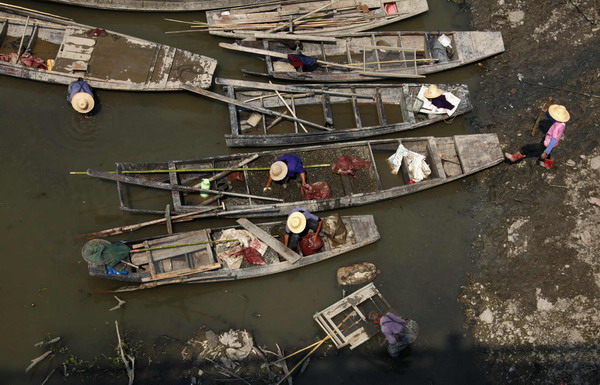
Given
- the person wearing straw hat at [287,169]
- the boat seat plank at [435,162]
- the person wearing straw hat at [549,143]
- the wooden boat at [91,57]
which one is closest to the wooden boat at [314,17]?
the wooden boat at [91,57]

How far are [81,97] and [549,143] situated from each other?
12762mm

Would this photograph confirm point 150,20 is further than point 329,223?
Yes

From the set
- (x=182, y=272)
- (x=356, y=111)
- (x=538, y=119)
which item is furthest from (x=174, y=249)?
(x=538, y=119)

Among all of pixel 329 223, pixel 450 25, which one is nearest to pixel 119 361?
pixel 329 223

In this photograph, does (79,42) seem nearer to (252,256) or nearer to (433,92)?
(252,256)

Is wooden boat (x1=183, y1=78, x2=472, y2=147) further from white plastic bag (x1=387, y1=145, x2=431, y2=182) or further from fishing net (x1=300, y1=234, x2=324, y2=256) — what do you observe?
fishing net (x1=300, y1=234, x2=324, y2=256)

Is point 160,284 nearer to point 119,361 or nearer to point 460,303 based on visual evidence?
point 119,361

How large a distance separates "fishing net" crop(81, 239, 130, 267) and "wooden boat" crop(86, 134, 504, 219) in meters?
1.18

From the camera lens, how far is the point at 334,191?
12633 mm

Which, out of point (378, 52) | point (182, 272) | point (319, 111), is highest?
point (378, 52)

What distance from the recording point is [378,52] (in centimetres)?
1494

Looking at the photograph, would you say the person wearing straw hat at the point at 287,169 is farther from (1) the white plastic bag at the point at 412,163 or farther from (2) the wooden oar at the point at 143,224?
(1) the white plastic bag at the point at 412,163

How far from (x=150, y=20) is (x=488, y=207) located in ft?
39.4

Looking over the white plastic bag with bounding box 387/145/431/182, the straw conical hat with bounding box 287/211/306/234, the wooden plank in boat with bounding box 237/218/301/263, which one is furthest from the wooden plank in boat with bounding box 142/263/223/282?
the white plastic bag with bounding box 387/145/431/182
